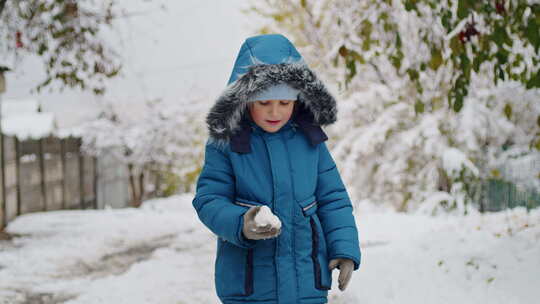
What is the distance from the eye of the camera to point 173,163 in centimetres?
1797

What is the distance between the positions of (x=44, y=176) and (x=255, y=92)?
1008 centimetres

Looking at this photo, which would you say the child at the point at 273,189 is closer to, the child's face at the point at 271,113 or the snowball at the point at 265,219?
the child's face at the point at 271,113

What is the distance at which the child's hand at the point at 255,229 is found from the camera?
210 cm

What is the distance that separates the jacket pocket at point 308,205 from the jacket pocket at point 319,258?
30 millimetres

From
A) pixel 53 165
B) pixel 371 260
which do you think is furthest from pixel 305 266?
pixel 53 165

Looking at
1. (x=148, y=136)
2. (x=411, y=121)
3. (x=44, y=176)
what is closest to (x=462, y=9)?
(x=411, y=121)

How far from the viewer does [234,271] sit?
2369mm

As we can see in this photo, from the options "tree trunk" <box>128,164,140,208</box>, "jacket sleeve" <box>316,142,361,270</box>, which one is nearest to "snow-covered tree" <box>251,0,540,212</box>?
"jacket sleeve" <box>316,142,361,270</box>

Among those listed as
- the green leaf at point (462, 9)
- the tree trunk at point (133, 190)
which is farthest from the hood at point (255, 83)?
the tree trunk at point (133, 190)

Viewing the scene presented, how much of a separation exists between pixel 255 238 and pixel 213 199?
33cm

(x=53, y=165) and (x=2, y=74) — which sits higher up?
(x=2, y=74)

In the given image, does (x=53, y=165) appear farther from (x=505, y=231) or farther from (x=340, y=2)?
(x=505, y=231)

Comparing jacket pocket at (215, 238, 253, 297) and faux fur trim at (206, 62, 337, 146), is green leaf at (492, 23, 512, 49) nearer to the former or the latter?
faux fur trim at (206, 62, 337, 146)

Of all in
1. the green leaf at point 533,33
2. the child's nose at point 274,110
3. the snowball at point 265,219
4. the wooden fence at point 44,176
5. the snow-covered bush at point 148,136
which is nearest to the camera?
the snowball at point 265,219
